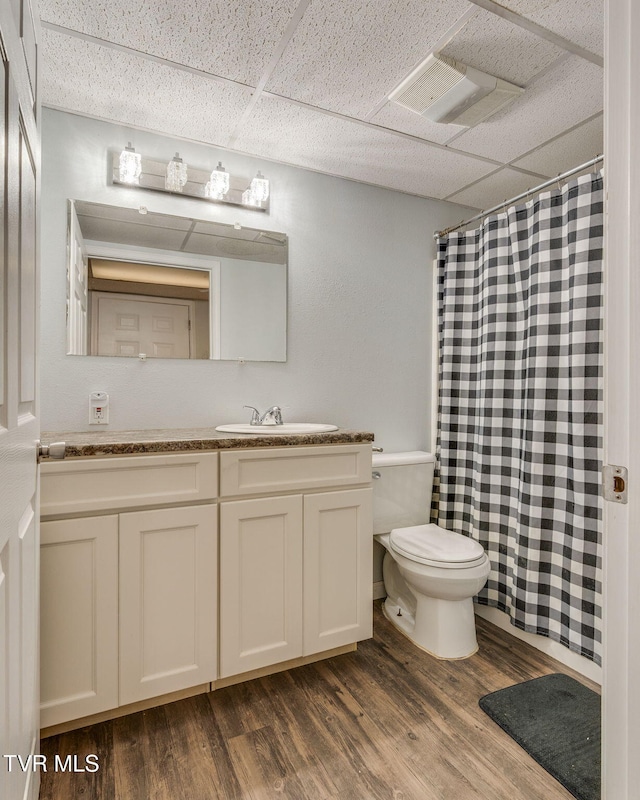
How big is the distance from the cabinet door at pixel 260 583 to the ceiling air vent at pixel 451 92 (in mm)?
1517

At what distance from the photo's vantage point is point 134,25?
137cm

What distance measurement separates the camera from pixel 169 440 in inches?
60.2

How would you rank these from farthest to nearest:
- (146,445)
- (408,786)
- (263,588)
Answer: (263,588), (146,445), (408,786)

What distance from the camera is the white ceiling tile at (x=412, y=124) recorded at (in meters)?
1.77

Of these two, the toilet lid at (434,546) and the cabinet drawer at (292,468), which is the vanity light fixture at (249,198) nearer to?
the cabinet drawer at (292,468)

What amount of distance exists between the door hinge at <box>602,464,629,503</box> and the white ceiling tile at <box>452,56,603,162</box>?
1.48 meters

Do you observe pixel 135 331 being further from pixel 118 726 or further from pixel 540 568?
pixel 540 568

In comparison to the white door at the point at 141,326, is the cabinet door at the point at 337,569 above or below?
below

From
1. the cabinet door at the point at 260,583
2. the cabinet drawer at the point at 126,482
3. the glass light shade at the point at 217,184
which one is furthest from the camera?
the glass light shade at the point at 217,184

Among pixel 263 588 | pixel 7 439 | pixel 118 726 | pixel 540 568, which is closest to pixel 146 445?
pixel 263 588

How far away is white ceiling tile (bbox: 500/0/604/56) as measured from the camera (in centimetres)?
128

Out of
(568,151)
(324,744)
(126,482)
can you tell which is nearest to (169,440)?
(126,482)

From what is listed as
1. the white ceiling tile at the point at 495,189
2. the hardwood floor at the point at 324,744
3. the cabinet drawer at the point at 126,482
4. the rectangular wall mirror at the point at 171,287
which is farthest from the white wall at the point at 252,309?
the hardwood floor at the point at 324,744

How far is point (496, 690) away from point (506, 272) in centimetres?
175
